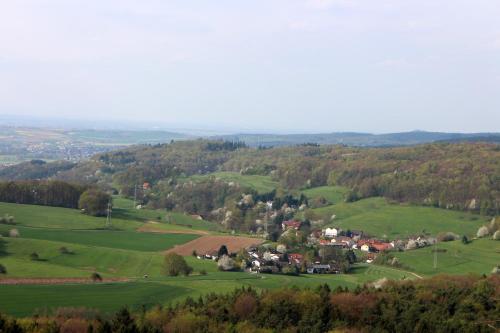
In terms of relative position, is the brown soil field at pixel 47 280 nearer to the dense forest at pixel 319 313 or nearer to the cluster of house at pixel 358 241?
the dense forest at pixel 319 313

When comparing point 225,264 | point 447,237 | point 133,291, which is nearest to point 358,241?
point 447,237

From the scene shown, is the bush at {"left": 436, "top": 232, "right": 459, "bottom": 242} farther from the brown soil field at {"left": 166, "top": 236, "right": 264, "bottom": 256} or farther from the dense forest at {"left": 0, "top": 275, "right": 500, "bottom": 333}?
the dense forest at {"left": 0, "top": 275, "right": 500, "bottom": 333}

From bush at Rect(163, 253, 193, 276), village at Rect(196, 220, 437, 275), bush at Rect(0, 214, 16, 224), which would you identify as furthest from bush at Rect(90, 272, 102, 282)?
bush at Rect(0, 214, 16, 224)

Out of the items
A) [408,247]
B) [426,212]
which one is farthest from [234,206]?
[408,247]

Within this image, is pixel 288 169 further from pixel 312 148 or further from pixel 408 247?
pixel 408 247

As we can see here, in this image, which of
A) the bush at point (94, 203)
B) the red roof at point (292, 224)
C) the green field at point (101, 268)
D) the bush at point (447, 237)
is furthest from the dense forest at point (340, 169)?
the green field at point (101, 268)

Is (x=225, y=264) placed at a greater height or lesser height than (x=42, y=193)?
lesser

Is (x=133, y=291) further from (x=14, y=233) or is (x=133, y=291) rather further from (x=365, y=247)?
(x=365, y=247)
